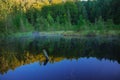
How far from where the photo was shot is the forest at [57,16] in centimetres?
5300

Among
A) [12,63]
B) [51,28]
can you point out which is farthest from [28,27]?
[12,63]

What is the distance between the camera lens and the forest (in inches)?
2087

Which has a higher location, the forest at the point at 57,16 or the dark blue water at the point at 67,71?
the forest at the point at 57,16

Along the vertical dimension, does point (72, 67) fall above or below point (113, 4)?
below

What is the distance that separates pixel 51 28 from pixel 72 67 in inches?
1617

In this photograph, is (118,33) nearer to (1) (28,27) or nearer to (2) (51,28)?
(2) (51,28)

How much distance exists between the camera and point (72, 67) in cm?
1870

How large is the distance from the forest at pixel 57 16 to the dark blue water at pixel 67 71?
2966 cm

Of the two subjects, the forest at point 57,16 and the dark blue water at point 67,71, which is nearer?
the dark blue water at point 67,71

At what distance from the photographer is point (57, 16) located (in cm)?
6806

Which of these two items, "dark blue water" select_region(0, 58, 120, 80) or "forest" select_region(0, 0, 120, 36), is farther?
"forest" select_region(0, 0, 120, 36)

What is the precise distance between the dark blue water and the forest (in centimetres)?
2966

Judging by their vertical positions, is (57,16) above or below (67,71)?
above

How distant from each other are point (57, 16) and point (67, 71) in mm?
51405
